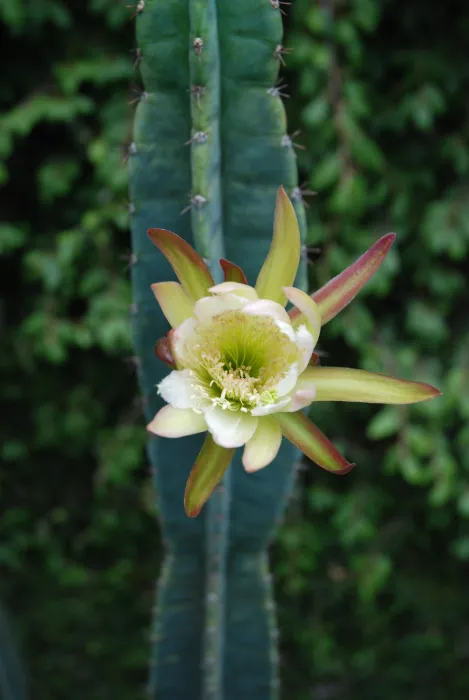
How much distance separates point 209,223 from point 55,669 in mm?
1470

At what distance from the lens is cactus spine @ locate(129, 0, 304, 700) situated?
0.69m

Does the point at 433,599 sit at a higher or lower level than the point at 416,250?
lower

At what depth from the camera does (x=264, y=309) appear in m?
0.57

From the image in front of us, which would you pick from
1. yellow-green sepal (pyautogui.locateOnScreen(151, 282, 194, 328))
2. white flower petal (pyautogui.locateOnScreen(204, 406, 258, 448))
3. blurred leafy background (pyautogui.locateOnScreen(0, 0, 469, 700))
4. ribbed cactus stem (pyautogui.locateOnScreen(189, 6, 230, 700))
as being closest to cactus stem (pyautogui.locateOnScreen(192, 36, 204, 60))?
ribbed cactus stem (pyautogui.locateOnScreen(189, 6, 230, 700))

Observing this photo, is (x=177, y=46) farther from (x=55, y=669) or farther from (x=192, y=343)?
(x=55, y=669)

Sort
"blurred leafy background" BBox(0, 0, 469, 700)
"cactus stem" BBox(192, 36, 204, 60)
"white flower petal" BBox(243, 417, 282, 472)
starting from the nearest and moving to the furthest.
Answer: "white flower petal" BBox(243, 417, 282, 472), "cactus stem" BBox(192, 36, 204, 60), "blurred leafy background" BBox(0, 0, 469, 700)

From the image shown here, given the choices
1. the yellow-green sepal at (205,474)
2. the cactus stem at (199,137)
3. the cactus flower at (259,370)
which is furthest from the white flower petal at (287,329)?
the cactus stem at (199,137)

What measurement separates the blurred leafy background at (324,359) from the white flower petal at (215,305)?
780 mm

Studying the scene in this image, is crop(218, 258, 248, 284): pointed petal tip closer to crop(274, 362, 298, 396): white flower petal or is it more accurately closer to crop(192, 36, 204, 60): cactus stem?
crop(274, 362, 298, 396): white flower petal

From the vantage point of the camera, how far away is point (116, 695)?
1716mm

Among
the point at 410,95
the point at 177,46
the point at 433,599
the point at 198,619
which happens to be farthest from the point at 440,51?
the point at 433,599

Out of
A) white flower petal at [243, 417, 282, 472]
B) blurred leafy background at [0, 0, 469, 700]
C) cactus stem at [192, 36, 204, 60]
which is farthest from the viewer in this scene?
blurred leafy background at [0, 0, 469, 700]

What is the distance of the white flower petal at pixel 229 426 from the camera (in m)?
0.55

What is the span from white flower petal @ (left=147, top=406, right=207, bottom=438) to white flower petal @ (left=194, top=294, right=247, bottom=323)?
8 centimetres
